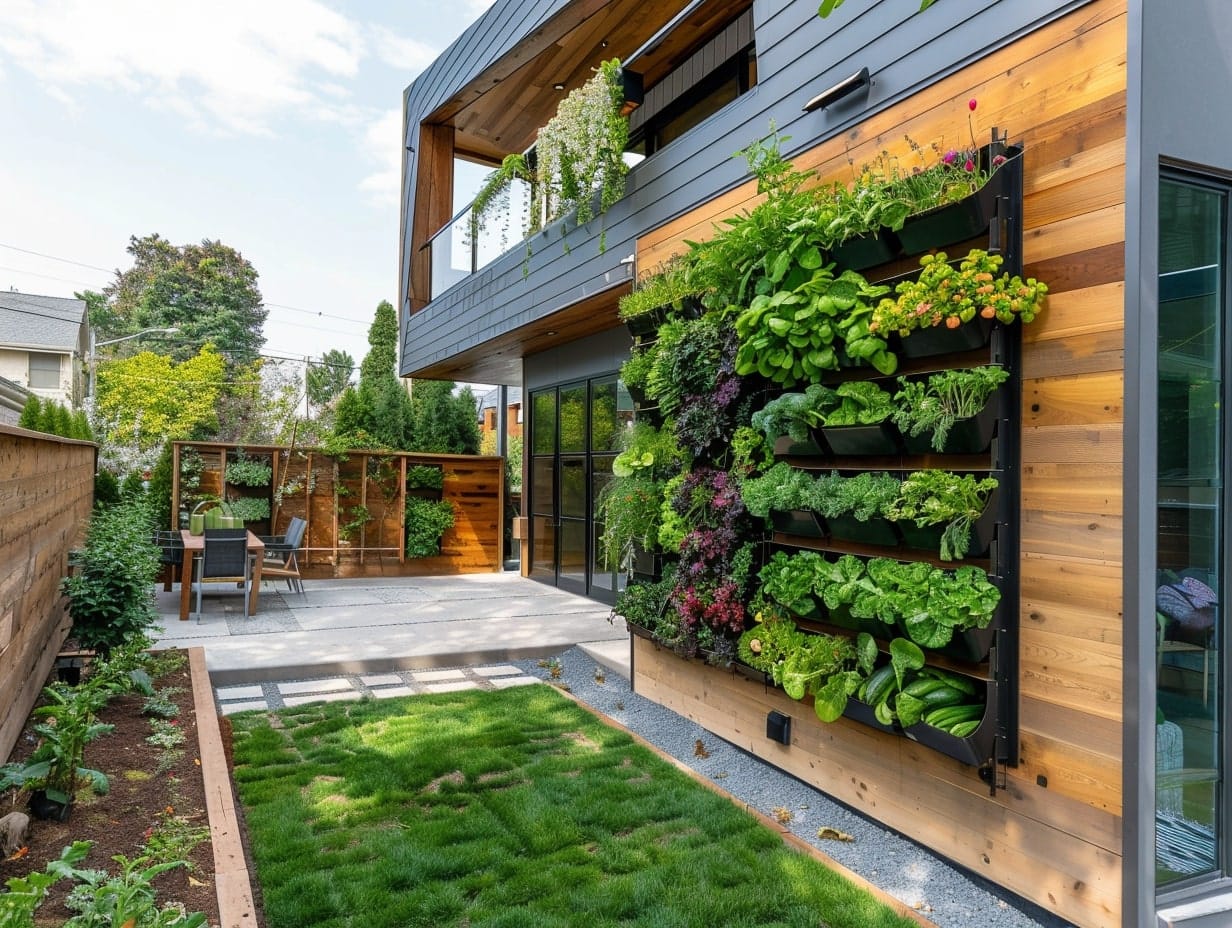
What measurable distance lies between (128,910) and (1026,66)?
3.37m

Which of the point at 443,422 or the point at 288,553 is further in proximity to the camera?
the point at 443,422

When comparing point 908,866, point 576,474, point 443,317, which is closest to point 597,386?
point 576,474

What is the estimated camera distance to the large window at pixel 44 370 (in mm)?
21641

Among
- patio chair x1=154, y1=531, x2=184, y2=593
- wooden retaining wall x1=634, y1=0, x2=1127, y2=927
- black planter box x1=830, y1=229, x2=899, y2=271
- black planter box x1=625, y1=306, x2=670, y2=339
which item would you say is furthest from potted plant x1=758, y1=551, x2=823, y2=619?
patio chair x1=154, y1=531, x2=184, y2=593

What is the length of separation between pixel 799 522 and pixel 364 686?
322cm

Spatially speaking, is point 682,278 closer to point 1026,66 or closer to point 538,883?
point 1026,66

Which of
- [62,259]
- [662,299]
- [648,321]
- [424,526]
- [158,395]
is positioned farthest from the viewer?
[62,259]

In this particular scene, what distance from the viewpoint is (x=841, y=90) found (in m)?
3.32

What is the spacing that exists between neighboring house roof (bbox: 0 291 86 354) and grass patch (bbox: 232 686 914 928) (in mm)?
22402

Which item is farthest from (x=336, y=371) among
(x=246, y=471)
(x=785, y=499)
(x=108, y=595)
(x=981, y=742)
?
(x=981, y=742)

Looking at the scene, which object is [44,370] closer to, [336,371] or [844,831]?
[336,371]

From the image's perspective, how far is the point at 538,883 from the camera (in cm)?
252

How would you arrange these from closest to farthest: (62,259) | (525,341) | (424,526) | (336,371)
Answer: (525,341) < (424,526) < (336,371) < (62,259)

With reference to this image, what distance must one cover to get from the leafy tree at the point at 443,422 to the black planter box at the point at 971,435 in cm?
960
